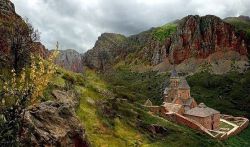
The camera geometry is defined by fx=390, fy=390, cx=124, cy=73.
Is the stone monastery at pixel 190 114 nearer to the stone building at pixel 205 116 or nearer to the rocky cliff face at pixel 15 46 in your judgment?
the stone building at pixel 205 116

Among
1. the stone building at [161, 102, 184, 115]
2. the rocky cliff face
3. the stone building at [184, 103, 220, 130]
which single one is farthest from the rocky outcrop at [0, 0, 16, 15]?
the stone building at [184, 103, 220, 130]

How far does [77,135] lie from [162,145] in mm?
35670

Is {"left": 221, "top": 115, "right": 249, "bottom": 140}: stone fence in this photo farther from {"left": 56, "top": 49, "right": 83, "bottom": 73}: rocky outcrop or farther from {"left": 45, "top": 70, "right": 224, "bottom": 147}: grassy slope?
{"left": 56, "top": 49, "right": 83, "bottom": 73}: rocky outcrop

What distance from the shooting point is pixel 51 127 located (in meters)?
25.5

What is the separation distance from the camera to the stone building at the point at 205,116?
292ft

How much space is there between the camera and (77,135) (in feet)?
89.1

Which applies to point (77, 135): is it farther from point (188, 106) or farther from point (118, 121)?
point (188, 106)

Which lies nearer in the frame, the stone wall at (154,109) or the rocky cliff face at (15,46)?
the rocky cliff face at (15,46)

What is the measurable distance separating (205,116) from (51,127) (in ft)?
221

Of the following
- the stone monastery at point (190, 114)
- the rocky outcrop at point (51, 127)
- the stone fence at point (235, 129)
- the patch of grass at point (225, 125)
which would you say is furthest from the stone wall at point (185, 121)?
the rocky outcrop at point (51, 127)

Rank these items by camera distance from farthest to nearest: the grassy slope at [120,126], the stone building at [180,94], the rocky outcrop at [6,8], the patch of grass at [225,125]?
1. the stone building at [180,94]
2. the patch of grass at [225,125]
3. the rocky outcrop at [6,8]
4. the grassy slope at [120,126]

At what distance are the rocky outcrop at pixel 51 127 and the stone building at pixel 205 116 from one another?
6398cm

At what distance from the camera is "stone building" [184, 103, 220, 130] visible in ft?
292

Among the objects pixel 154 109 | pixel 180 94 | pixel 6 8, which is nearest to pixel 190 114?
pixel 154 109
